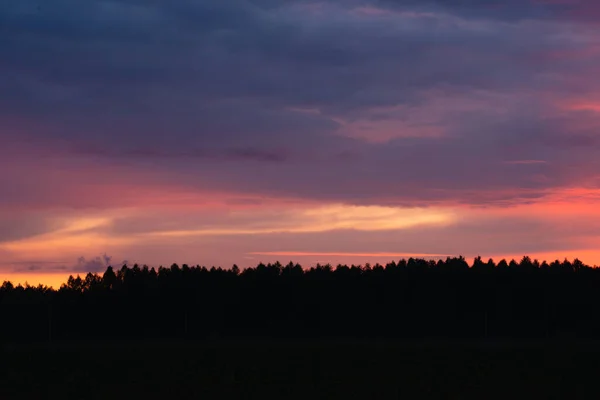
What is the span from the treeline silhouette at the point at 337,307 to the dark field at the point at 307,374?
55889 mm

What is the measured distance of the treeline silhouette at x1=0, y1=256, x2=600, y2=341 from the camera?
126m

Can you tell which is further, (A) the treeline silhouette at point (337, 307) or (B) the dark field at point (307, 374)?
(A) the treeline silhouette at point (337, 307)

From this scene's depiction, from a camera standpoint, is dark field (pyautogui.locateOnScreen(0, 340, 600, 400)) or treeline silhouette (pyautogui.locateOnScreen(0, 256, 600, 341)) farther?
treeline silhouette (pyautogui.locateOnScreen(0, 256, 600, 341))

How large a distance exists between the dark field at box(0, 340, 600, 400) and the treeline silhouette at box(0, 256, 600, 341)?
5589 centimetres

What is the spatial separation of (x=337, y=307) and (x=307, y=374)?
281 feet

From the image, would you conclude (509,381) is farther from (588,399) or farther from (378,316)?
(378,316)

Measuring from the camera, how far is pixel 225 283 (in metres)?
144

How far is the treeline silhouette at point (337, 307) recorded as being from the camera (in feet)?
413

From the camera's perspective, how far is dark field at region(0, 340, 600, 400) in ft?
132

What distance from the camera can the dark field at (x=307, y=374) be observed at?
132 feet

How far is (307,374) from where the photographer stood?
48.7m

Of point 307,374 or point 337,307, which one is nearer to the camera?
point 307,374

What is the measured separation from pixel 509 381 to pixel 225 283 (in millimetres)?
102036

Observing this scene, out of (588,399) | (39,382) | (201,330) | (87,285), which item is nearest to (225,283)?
(201,330)
